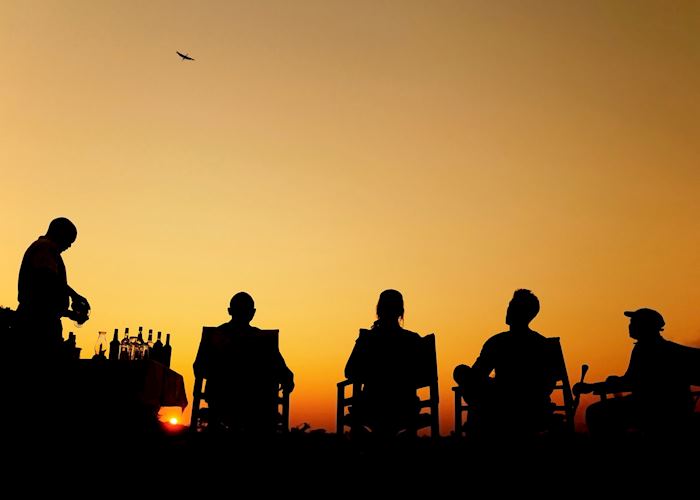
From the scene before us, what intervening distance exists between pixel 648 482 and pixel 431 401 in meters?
1.81

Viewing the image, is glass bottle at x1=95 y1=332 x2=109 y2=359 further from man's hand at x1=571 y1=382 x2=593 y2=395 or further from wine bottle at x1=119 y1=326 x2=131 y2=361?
man's hand at x1=571 y1=382 x2=593 y2=395

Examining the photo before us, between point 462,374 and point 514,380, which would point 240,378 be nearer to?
point 462,374

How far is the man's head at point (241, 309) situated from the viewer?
535cm

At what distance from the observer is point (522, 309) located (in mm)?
4727

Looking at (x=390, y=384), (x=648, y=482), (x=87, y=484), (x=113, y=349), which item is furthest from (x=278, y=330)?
(x=648, y=482)

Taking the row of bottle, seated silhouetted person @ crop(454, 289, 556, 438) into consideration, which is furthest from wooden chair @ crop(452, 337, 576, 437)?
the row of bottle

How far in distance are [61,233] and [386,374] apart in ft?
10.2

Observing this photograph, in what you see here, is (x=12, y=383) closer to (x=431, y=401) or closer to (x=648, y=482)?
(x=431, y=401)

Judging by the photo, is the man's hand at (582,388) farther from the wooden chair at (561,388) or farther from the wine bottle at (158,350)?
the wine bottle at (158,350)

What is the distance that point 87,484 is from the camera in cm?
341

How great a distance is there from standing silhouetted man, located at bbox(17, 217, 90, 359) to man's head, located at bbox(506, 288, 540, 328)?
353cm

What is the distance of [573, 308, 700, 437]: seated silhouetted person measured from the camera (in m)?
4.65

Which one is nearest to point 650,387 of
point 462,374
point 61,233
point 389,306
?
point 462,374

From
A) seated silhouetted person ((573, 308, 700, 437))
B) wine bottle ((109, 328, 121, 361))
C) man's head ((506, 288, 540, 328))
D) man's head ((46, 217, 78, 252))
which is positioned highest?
man's head ((46, 217, 78, 252))
